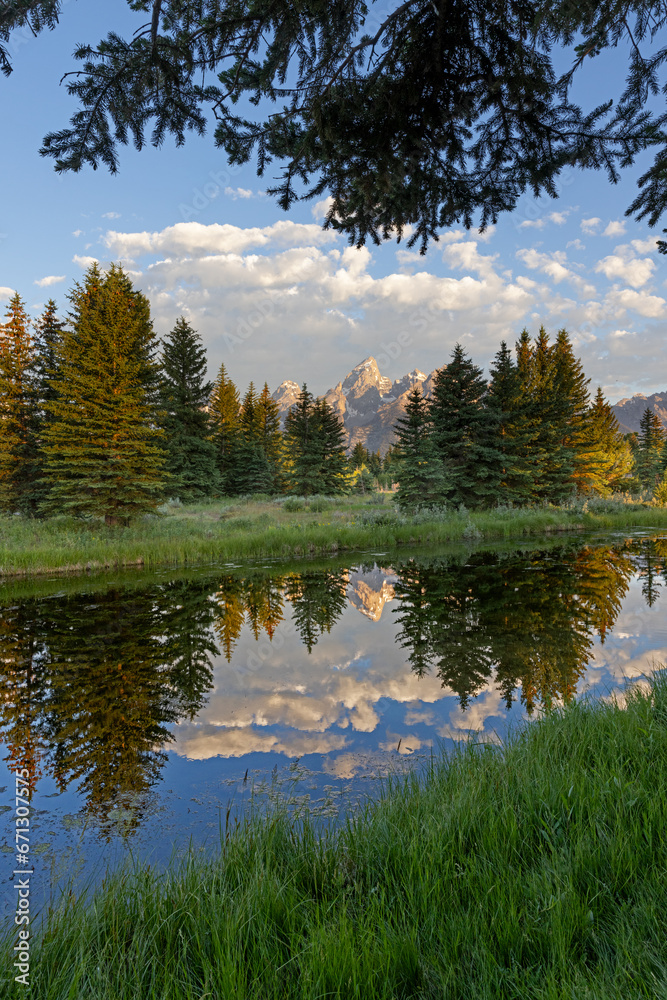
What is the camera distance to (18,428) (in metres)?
22.7

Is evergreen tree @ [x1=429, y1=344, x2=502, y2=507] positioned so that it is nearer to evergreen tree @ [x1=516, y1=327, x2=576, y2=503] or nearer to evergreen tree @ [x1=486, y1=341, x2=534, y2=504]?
evergreen tree @ [x1=486, y1=341, x2=534, y2=504]

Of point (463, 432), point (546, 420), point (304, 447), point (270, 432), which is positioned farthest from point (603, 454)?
point (270, 432)

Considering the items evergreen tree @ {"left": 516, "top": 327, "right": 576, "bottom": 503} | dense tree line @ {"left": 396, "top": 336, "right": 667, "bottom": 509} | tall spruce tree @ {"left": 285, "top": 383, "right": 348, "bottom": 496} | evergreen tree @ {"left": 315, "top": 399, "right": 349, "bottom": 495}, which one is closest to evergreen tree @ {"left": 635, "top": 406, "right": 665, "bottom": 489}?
dense tree line @ {"left": 396, "top": 336, "right": 667, "bottom": 509}

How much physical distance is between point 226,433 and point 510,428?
27.9 m

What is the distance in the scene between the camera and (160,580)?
1234cm

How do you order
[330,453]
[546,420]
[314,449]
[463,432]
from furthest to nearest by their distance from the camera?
[330,453] < [314,449] < [546,420] < [463,432]

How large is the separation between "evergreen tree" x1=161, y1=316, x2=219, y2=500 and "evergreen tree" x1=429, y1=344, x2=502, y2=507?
1743 centimetres

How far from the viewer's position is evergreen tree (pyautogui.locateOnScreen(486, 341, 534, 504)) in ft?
95.8

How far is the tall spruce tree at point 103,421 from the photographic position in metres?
17.3

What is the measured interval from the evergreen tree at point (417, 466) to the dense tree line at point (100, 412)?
513 inches

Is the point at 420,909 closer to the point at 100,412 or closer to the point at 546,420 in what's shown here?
the point at 100,412

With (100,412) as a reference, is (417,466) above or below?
below

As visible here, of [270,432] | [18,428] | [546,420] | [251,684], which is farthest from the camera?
[270,432]

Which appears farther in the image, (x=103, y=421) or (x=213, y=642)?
(x=103, y=421)
